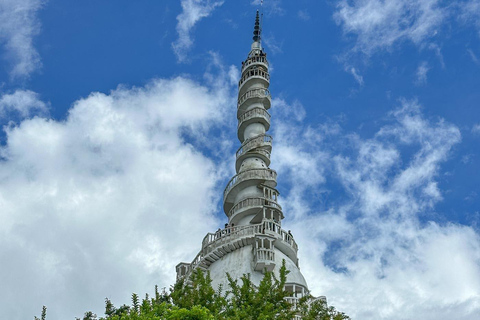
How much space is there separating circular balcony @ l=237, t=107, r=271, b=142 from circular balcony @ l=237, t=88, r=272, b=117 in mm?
1547

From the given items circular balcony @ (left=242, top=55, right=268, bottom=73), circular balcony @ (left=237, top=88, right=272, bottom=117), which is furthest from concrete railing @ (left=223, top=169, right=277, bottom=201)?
circular balcony @ (left=242, top=55, right=268, bottom=73)

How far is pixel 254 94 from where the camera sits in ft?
194

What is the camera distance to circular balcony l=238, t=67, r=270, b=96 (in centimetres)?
6147

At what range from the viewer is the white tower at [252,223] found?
4247 cm

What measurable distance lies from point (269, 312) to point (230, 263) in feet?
66.3

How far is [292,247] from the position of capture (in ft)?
150

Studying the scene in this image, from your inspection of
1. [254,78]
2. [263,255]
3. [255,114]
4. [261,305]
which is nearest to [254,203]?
[263,255]

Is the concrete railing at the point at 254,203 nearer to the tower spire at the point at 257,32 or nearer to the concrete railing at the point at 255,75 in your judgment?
the concrete railing at the point at 255,75

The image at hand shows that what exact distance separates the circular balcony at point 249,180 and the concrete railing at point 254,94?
37.3 feet

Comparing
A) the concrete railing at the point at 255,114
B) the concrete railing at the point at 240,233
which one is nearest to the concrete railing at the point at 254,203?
the concrete railing at the point at 240,233

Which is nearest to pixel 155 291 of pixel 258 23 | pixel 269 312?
pixel 269 312

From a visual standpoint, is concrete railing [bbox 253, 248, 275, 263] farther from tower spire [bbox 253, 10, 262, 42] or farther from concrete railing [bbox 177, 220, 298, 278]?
tower spire [bbox 253, 10, 262, 42]

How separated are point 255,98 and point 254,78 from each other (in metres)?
3.64

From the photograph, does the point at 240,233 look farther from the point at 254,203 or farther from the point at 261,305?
the point at 261,305
